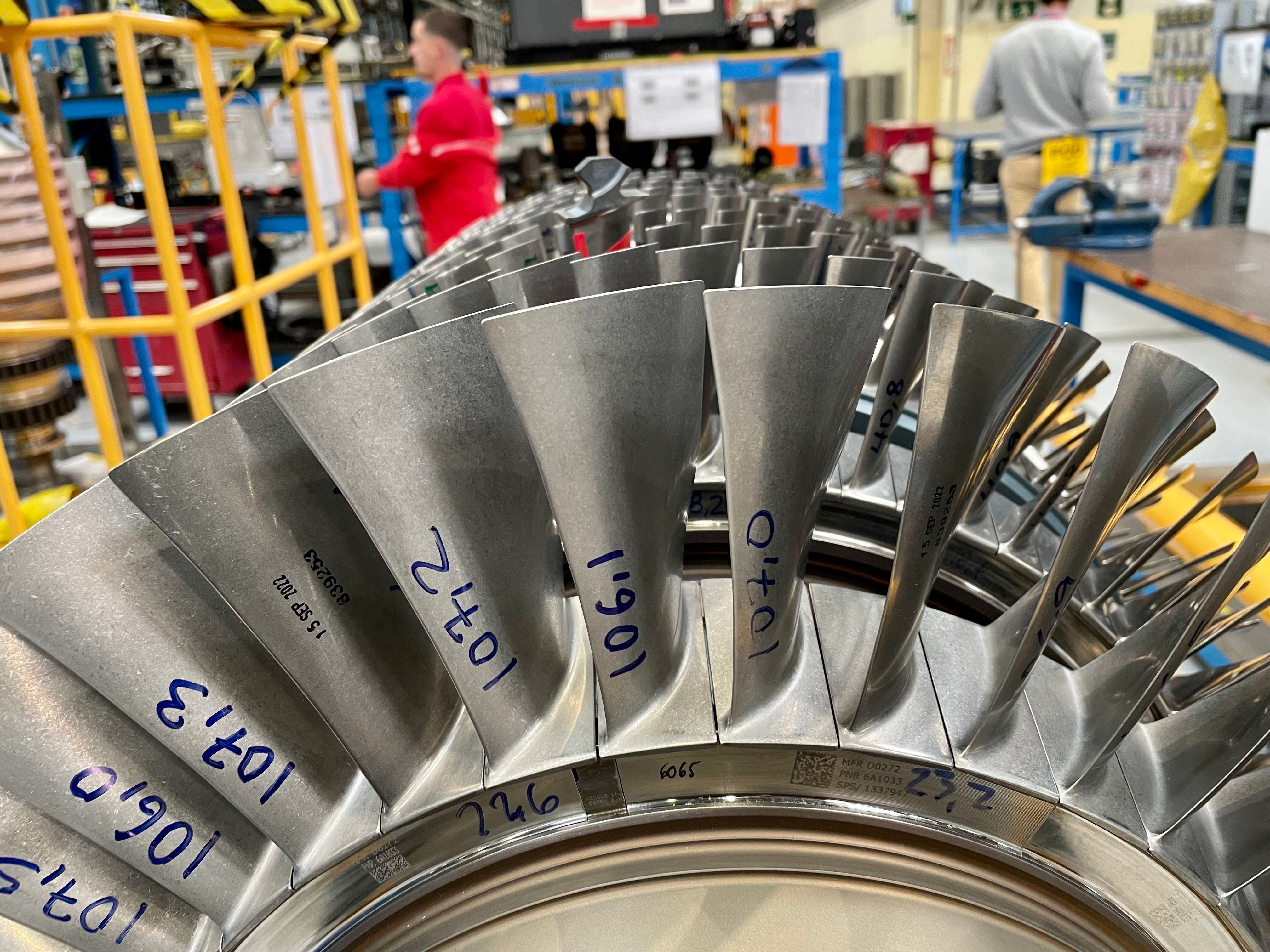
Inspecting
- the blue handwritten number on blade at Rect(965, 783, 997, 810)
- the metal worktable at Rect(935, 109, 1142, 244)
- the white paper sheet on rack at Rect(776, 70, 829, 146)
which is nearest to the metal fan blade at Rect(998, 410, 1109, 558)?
the blue handwritten number on blade at Rect(965, 783, 997, 810)

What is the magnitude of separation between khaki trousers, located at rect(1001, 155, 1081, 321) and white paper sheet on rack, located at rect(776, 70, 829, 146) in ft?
3.06

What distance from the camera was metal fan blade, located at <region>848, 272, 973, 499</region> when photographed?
57 cm

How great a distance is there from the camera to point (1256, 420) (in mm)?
4043

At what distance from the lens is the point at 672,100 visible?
12.0 ft

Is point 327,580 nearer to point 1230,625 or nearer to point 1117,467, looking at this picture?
point 1117,467

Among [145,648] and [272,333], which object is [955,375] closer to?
[145,648]

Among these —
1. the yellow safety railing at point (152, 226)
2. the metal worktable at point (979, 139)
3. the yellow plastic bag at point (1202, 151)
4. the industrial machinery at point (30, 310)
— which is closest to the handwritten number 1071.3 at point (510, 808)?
the yellow safety railing at point (152, 226)

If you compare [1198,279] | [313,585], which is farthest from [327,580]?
[1198,279]

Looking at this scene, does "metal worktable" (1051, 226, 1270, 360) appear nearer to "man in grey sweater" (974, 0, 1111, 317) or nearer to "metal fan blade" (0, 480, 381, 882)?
"man in grey sweater" (974, 0, 1111, 317)

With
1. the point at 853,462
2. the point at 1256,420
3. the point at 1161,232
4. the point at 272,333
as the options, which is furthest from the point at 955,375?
the point at 272,333

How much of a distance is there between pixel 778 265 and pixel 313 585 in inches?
13.6

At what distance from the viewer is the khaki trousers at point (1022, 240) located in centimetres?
407

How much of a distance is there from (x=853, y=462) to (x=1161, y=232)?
9.59ft

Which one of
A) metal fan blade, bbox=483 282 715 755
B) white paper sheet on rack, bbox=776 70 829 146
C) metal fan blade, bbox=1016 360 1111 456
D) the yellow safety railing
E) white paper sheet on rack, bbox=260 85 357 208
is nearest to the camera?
metal fan blade, bbox=483 282 715 755
